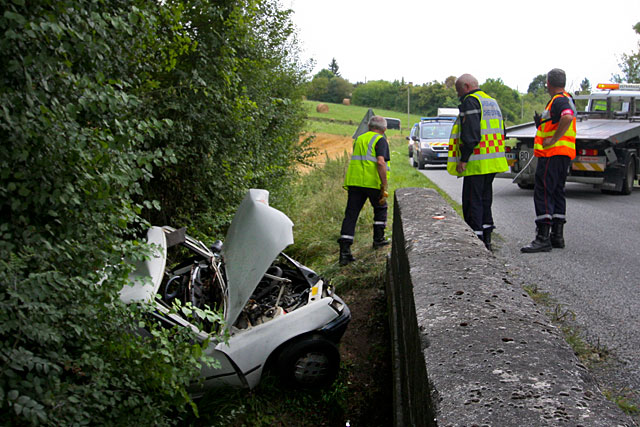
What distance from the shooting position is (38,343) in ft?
7.63

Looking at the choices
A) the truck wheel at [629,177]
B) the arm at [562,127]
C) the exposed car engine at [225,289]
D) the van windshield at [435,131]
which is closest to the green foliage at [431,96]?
the van windshield at [435,131]

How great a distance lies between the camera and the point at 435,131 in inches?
843

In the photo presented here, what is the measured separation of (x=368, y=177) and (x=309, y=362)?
125 inches

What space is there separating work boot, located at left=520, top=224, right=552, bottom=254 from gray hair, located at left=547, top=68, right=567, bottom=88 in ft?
5.36

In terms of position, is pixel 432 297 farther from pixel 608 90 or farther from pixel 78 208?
pixel 608 90

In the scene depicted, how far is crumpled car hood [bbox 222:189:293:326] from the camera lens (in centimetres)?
431

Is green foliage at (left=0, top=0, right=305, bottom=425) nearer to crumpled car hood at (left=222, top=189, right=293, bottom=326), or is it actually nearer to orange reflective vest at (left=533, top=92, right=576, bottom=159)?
crumpled car hood at (left=222, top=189, right=293, bottom=326)

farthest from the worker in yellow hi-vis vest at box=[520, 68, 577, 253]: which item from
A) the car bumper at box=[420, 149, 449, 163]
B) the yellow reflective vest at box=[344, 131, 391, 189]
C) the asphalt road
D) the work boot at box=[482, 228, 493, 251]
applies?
the car bumper at box=[420, 149, 449, 163]

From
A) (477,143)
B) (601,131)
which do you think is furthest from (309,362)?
(601,131)

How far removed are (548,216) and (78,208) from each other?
5548 mm

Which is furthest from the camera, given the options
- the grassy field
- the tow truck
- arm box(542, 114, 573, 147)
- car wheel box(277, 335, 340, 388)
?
the grassy field

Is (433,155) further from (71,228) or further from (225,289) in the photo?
(71,228)

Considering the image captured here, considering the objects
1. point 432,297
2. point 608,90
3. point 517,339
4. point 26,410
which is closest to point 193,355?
point 26,410

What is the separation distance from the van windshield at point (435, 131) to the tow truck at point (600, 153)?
876cm
